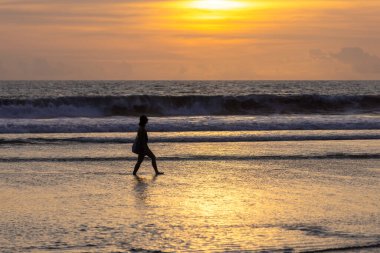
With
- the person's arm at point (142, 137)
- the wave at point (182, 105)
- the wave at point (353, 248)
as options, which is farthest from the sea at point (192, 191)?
the wave at point (182, 105)

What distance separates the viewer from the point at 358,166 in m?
16.3

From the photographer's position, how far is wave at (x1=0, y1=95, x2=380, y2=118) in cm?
4500

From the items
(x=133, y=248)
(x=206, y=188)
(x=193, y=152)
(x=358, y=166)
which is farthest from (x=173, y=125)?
(x=133, y=248)

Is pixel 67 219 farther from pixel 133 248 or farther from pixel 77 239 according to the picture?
pixel 133 248

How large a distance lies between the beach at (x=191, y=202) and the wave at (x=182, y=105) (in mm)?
26109

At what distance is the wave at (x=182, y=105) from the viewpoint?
45.0 metres

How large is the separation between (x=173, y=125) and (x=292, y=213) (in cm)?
1977

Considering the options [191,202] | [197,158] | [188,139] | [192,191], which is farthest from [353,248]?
[188,139]

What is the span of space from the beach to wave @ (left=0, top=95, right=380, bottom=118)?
26109mm

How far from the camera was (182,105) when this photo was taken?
49031 millimetres

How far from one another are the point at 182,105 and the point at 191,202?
125ft

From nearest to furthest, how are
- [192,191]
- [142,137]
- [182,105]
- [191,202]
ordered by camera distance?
[191,202]
[192,191]
[142,137]
[182,105]

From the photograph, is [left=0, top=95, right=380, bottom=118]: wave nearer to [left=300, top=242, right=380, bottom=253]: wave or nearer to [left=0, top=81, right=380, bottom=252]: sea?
[left=0, top=81, right=380, bottom=252]: sea

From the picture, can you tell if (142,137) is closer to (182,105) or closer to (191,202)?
(191,202)
